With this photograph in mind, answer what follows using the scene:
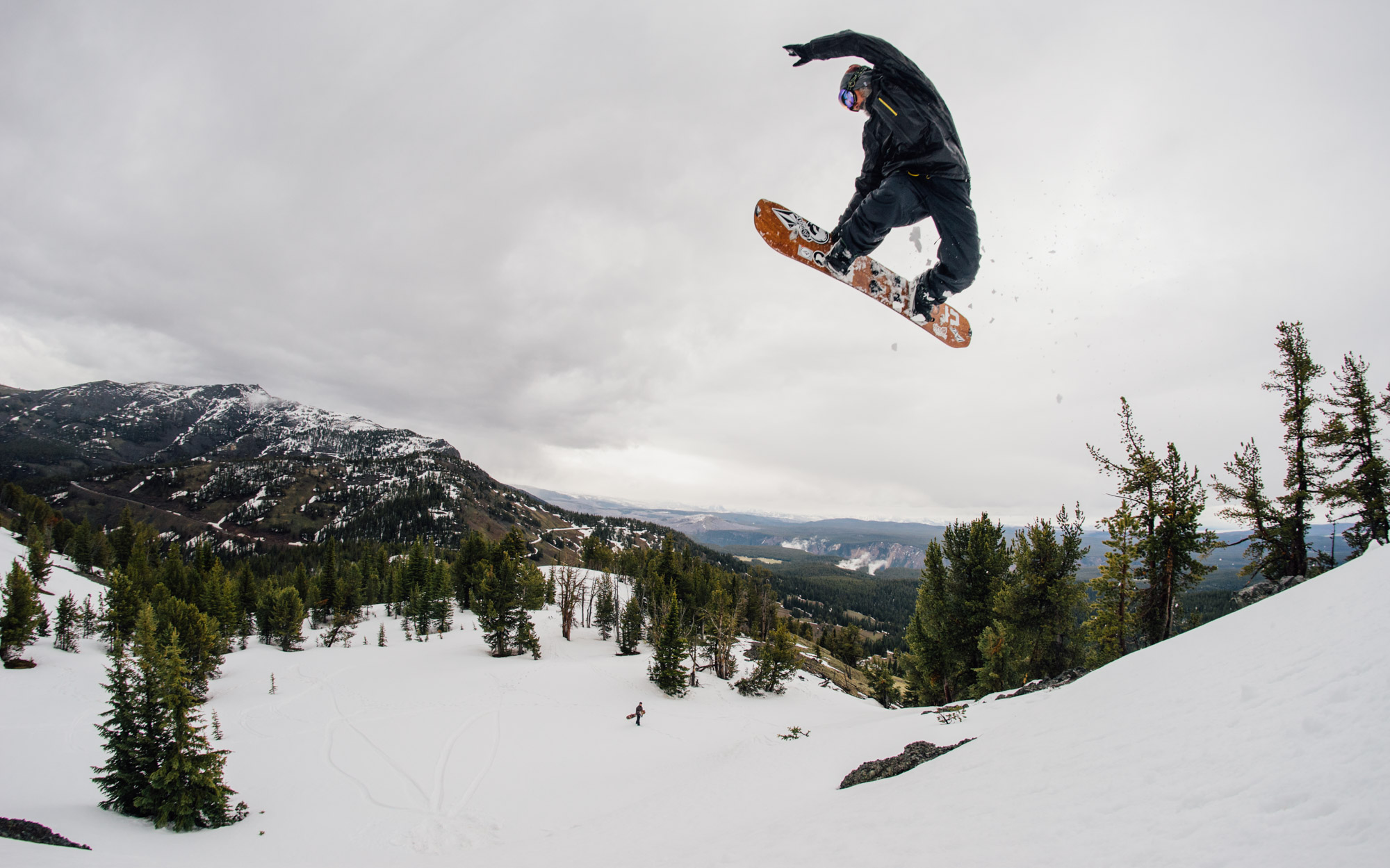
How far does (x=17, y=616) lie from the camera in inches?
1107

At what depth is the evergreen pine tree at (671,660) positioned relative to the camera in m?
29.8

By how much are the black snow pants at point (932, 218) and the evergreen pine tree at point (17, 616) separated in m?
47.9

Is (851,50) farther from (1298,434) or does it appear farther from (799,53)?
(1298,434)

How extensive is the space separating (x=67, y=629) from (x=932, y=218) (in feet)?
193

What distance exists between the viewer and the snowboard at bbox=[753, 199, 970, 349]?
873 centimetres

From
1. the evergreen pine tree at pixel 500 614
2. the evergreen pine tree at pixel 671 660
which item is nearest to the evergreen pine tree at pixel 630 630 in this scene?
the evergreen pine tree at pixel 500 614

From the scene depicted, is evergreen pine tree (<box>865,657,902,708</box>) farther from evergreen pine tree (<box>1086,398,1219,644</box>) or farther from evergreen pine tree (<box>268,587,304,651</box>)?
evergreen pine tree (<box>268,587,304,651</box>)

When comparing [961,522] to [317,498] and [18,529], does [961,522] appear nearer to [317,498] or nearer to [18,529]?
[18,529]

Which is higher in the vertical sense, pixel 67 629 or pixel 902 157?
pixel 902 157

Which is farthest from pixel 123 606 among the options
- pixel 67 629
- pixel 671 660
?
pixel 671 660

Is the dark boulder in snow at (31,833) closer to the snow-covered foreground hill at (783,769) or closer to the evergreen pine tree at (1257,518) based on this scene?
the snow-covered foreground hill at (783,769)

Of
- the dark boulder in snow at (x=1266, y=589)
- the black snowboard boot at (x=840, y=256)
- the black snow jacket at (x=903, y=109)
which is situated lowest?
the dark boulder in snow at (x=1266, y=589)

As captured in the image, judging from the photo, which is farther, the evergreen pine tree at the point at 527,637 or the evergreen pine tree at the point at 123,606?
the evergreen pine tree at the point at 527,637

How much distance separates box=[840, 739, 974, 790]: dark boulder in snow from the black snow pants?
8078mm
